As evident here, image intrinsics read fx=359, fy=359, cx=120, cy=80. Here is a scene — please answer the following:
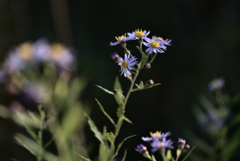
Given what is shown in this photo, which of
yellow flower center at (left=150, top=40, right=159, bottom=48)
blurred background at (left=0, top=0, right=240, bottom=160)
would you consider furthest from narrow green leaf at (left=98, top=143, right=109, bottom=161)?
blurred background at (left=0, top=0, right=240, bottom=160)

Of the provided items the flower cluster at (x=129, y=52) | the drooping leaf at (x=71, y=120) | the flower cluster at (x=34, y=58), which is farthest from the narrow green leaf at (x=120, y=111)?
the flower cluster at (x=34, y=58)

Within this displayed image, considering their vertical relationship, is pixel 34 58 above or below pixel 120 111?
above

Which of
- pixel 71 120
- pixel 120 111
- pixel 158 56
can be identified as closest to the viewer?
pixel 120 111

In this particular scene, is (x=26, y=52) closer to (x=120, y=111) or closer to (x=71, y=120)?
(x=71, y=120)

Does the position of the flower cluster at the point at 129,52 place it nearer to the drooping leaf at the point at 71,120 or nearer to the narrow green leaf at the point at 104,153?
the narrow green leaf at the point at 104,153

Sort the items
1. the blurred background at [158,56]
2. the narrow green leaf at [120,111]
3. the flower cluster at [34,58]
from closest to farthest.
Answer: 1. the narrow green leaf at [120,111]
2. the flower cluster at [34,58]
3. the blurred background at [158,56]

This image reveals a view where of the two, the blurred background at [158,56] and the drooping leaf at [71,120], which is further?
the blurred background at [158,56]

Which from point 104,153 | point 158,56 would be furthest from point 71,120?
point 158,56

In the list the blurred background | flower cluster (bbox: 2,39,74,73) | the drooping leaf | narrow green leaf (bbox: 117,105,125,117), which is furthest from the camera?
the blurred background

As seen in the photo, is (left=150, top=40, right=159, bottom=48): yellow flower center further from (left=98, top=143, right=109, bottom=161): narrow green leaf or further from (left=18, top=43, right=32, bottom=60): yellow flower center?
(left=18, top=43, right=32, bottom=60): yellow flower center
